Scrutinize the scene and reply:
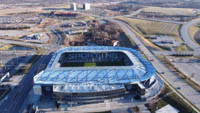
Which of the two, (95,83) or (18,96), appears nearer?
(95,83)

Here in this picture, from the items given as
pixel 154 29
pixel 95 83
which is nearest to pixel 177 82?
pixel 95 83

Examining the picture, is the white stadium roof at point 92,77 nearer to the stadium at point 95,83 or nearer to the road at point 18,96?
the stadium at point 95,83

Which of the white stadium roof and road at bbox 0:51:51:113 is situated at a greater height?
the white stadium roof

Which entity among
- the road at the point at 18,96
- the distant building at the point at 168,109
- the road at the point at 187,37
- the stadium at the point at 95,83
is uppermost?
the road at the point at 187,37

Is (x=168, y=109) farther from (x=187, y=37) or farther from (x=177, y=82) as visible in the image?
(x=187, y=37)

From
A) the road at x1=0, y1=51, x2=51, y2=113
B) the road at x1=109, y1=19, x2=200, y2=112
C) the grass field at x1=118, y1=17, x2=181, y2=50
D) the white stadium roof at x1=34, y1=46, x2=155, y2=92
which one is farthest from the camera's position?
the grass field at x1=118, y1=17, x2=181, y2=50

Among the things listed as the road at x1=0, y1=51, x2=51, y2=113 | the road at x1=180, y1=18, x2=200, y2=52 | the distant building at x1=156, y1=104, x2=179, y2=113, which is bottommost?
the distant building at x1=156, y1=104, x2=179, y2=113

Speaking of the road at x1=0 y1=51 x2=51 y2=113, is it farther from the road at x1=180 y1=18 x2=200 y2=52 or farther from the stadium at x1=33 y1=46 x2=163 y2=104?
the road at x1=180 y1=18 x2=200 y2=52

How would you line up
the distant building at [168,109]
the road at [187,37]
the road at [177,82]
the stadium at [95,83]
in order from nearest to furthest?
1. the distant building at [168,109]
2. the stadium at [95,83]
3. the road at [177,82]
4. the road at [187,37]

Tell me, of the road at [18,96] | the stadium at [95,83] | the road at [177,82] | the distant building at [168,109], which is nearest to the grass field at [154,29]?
the road at [177,82]

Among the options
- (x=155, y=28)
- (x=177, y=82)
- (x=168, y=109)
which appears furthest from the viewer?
(x=155, y=28)

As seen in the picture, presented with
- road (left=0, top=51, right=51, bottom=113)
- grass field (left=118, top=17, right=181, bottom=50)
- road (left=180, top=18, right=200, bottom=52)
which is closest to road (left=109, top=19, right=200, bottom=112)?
road (left=180, top=18, right=200, bottom=52)

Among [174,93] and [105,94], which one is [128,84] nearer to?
[105,94]
